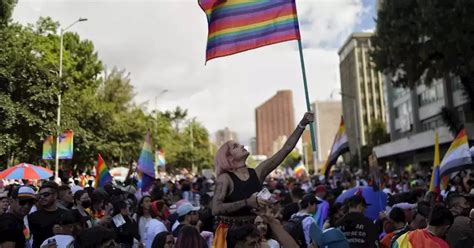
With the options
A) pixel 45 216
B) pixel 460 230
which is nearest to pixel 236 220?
pixel 45 216

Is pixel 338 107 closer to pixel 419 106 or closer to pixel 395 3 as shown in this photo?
pixel 419 106

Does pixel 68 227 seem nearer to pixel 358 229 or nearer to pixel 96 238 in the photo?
pixel 96 238

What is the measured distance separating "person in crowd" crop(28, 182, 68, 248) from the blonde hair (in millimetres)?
2473

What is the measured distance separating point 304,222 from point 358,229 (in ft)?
2.93

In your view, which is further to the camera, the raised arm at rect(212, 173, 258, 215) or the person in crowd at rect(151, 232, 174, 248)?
the person in crowd at rect(151, 232, 174, 248)

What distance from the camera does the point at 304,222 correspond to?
687 centimetres

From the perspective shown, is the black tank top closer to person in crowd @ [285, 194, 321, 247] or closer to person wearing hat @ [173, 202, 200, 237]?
person in crowd @ [285, 194, 321, 247]

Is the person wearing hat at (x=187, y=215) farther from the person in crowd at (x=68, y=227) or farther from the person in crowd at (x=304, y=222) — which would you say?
the person in crowd at (x=68, y=227)

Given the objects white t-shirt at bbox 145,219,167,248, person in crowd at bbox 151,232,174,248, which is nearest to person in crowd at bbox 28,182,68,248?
person in crowd at bbox 151,232,174,248

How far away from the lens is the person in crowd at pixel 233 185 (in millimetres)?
4293

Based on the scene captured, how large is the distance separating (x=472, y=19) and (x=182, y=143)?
50.4 m

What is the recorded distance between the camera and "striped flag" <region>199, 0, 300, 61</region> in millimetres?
6207

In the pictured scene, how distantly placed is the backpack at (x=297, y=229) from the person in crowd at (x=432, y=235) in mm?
1574

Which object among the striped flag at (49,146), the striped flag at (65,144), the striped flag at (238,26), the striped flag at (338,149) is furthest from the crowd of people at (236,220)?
the striped flag at (65,144)
